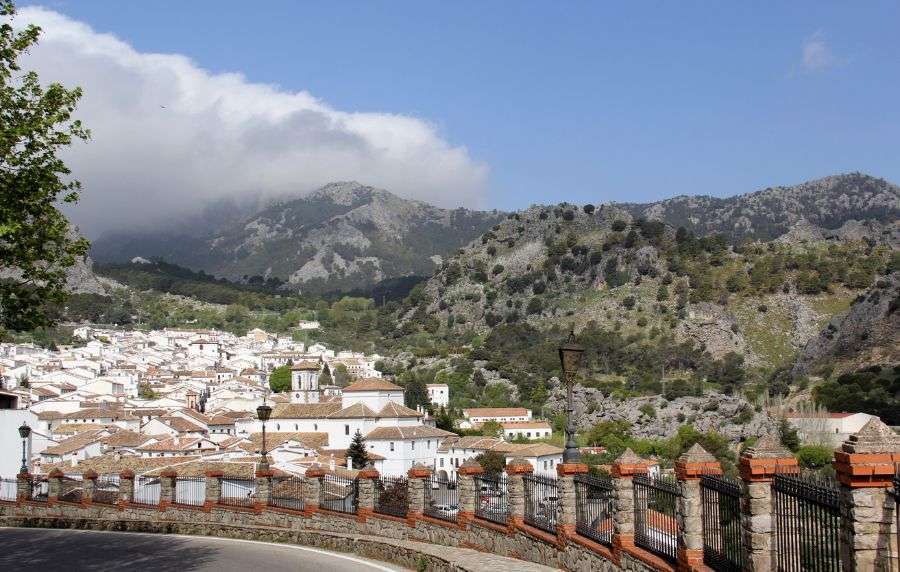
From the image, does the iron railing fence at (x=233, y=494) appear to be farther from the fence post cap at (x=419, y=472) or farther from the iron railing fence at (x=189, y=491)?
the fence post cap at (x=419, y=472)

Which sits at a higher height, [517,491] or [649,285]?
[649,285]

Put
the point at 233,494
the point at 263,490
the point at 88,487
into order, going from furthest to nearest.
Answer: the point at 88,487 → the point at 233,494 → the point at 263,490

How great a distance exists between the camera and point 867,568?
23.9 feet

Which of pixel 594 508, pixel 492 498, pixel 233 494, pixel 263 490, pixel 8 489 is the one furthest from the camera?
pixel 8 489

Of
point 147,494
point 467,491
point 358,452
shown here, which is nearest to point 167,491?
point 147,494

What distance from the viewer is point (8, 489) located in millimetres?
27984

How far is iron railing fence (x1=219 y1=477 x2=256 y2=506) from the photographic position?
2228 centimetres

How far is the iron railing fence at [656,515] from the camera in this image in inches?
453

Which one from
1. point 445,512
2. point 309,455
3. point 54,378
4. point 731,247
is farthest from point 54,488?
point 731,247

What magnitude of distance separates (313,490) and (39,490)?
1193cm

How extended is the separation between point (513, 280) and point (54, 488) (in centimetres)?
15446

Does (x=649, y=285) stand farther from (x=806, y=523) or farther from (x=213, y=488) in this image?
(x=806, y=523)

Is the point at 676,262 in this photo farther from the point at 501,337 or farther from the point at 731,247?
the point at 501,337

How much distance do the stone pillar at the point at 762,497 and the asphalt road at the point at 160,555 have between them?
8367 mm
